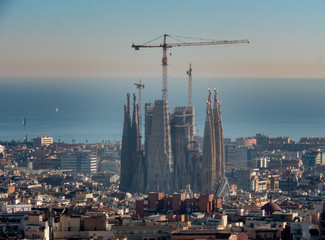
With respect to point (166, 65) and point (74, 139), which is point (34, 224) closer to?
point (166, 65)

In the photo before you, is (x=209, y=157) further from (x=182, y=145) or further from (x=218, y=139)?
(x=182, y=145)

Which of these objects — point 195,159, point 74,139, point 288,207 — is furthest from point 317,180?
point 74,139

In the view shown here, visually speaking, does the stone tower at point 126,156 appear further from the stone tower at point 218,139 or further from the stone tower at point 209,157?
the stone tower at point 218,139

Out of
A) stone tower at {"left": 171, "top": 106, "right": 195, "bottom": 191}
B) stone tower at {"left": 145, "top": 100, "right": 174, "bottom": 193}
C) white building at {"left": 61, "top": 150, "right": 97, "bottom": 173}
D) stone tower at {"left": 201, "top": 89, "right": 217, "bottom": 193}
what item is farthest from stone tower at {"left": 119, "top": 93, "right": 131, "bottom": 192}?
white building at {"left": 61, "top": 150, "right": 97, "bottom": 173}

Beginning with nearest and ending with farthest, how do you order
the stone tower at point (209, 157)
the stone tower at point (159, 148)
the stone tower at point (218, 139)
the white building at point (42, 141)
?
the stone tower at point (209, 157), the stone tower at point (159, 148), the stone tower at point (218, 139), the white building at point (42, 141)

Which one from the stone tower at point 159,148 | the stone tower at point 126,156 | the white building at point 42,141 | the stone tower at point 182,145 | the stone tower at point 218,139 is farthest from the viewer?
the white building at point 42,141

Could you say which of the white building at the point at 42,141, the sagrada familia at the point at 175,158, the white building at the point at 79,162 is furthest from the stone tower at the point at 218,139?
the white building at the point at 42,141

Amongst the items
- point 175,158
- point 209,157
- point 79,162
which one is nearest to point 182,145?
point 175,158

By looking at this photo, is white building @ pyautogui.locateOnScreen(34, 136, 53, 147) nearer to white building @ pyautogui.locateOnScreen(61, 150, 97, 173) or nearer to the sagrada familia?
white building @ pyautogui.locateOnScreen(61, 150, 97, 173)
